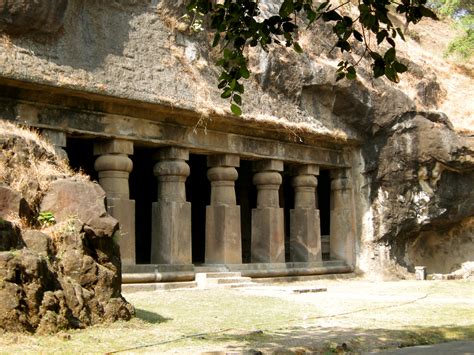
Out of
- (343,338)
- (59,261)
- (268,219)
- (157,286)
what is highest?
(268,219)

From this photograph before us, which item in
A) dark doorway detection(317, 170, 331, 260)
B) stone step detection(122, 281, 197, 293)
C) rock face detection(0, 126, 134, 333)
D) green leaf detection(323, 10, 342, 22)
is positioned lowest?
stone step detection(122, 281, 197, 293)

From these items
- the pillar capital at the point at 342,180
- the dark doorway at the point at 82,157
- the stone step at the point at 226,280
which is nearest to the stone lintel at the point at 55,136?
the stone step at the point at 226,280

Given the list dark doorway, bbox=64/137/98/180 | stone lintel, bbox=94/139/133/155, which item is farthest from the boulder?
dark doorway, bbox=64/137/98/180

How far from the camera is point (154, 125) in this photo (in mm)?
13867

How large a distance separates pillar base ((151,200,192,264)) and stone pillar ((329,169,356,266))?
506cm

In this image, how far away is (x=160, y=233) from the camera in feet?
46.4

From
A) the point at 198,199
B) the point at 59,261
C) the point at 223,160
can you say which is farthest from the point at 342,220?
the point at 59,261

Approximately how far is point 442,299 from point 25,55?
7408 mm

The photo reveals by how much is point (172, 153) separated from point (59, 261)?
7.02 meters

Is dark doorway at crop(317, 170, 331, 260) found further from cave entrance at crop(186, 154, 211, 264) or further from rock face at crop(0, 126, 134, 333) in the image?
rock face at crop(0, 126, 134, 333)

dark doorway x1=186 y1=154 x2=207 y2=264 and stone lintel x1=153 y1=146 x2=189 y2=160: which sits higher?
stone lintel x1=153 y1=146 x2=189 y2=160

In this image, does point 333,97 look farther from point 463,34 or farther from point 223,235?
point 463,34

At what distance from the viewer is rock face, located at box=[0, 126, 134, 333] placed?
21.3ft

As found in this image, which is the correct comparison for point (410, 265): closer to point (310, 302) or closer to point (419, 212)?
point (419, 212)
